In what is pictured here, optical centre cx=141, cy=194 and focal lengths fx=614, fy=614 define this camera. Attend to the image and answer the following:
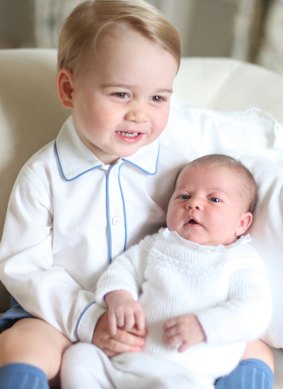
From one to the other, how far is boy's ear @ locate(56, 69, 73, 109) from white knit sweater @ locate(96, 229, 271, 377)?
11.7 inches

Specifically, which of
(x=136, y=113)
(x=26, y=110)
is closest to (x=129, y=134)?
(x=136, y=113)

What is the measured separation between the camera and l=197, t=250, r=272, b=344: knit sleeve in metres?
0.96

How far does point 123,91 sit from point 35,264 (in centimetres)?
35

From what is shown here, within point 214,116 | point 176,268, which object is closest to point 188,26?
point 214,116

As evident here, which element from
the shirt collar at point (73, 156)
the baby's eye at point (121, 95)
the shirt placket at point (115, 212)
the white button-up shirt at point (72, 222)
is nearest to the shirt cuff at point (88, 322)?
the white button-up shirt at point (72, 222)

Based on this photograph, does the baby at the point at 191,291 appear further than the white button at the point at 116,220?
No

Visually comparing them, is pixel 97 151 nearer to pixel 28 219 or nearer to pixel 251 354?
pixel 28 219

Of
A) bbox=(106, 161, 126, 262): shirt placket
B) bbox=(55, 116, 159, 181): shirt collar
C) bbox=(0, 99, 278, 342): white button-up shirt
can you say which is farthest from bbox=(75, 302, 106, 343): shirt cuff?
bbox=(55, 116, 159, 181): shirt collar

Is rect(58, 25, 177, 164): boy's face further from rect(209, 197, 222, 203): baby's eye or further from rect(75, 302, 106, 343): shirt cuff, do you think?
rect(75, 302, 106, 343): shirt cuff

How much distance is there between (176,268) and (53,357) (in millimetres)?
252

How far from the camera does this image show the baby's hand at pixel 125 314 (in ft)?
3.28

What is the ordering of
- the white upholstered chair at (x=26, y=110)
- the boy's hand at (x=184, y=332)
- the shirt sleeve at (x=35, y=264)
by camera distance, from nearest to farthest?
the boy's hand at (x=184, y=332) < the shirt sleeve at (x=35, y=264) < the white upholstered chair at (x=26, y=110)

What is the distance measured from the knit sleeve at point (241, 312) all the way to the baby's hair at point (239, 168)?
0.16m

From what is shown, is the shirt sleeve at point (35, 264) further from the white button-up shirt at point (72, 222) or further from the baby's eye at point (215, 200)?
the baby's eye at point (215, 200)
